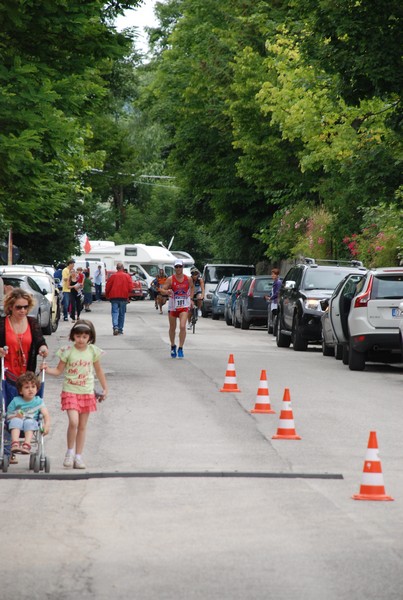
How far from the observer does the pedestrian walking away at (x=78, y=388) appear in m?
11.3

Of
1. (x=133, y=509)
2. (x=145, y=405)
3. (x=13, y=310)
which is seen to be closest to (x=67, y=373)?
(x=13, y=310)

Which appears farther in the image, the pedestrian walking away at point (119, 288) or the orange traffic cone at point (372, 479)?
the pedestrian walking away at point (119, 288)

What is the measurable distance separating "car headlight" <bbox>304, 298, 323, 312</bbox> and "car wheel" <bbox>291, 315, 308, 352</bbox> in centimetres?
49

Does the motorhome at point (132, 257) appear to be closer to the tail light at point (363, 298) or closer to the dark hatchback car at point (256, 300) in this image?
the dark hatchback car at point (256, 300)

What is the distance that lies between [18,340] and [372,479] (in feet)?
11.2

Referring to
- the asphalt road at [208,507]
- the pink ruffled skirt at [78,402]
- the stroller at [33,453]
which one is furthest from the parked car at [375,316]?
the stroller at [33,453]

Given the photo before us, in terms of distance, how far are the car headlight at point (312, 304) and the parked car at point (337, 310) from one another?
0.86m

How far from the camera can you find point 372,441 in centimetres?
964

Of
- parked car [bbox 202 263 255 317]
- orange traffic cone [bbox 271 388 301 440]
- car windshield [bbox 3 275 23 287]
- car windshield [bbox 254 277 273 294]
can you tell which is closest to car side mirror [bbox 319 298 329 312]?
car windshield [bbox 3 275 23 287]

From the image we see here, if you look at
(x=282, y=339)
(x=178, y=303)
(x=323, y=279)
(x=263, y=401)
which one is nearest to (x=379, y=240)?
(x=282, y=339)

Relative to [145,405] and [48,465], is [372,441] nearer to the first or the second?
[48,465]

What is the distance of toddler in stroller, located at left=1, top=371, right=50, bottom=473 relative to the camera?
11.0 metres

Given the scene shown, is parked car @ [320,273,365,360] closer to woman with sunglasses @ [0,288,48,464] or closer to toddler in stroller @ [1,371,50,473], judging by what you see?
woman with sunglasses @ [0,288,48,464]

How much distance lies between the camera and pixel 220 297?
5119 centimetres
